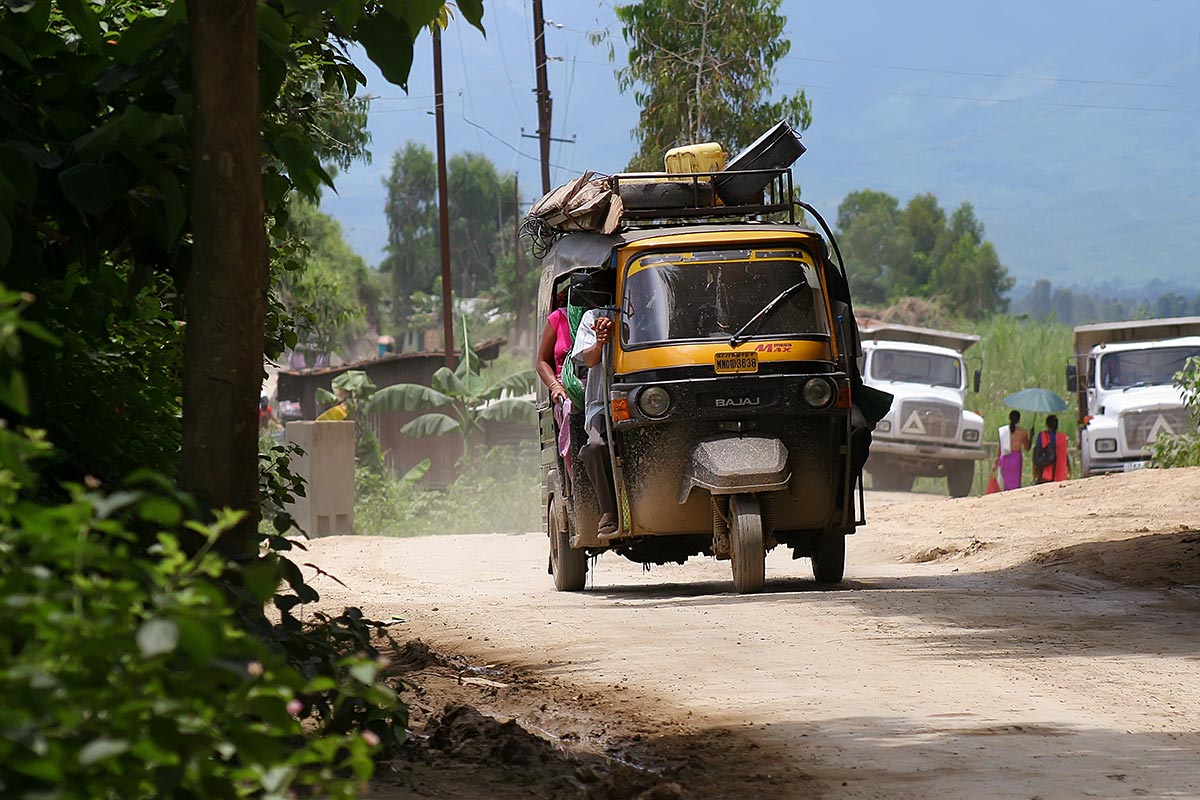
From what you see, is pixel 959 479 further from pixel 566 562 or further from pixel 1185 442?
pixel 566 562

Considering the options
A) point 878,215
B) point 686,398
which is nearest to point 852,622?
point 686,398

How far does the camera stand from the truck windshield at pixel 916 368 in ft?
108

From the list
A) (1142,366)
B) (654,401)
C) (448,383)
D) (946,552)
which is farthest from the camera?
(448,383)

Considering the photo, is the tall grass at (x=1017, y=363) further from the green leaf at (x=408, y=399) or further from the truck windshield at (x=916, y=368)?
the green leaf at (x=408, y=399)

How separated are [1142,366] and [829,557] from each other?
18.8 metres

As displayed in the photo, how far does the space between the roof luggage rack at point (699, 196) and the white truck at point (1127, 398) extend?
55.5 feet

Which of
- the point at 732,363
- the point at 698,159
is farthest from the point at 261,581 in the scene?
the point at 698,159

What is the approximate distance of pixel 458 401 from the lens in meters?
33.4

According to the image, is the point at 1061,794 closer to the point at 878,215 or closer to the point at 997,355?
the point at 997,355

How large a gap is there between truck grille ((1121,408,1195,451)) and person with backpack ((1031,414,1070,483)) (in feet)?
7.11

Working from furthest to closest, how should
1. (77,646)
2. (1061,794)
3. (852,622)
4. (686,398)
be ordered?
(686,398)
(852,622)
(1061,794)
(77,646)

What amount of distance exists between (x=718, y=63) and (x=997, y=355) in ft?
67.5

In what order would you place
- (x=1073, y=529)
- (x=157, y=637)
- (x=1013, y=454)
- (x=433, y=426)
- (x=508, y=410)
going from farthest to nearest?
(x=508, y=410), (x=433, y=426), (x=1013, y=454), (x=1073, y=529), (x=157, y=637)

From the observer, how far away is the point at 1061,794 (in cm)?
512
